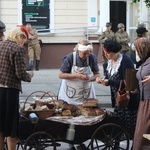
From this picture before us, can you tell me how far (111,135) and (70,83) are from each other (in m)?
1.03

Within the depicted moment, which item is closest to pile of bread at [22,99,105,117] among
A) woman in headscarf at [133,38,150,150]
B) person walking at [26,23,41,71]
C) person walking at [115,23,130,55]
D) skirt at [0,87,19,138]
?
skirt at [0,87,19,138]

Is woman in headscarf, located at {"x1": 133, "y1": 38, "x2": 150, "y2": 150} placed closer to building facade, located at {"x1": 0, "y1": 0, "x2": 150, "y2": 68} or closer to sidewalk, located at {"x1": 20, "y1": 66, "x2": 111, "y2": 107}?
sidewalk, located at {"x1": 20, "y1": 66, "x2": 111, "y2": 107}

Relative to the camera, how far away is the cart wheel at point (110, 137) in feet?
22.0

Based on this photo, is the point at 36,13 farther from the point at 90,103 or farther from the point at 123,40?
the point at 90,103

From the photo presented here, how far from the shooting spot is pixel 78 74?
717cm

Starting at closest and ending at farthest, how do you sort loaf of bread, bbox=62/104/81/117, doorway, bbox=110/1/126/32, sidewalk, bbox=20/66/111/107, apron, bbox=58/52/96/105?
1. loaf of bread, bbox=62/104/81/117
2. apron, bbox=58/52/96/105
3. sidewalk, bbox=20/66/111/107
4. doorway, bbox=110/1/126/32

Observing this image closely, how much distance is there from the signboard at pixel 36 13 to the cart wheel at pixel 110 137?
1301cm

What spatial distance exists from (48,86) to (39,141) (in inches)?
314

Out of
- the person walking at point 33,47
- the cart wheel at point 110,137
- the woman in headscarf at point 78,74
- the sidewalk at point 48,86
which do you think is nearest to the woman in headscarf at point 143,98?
the cart wheel at point 110,137

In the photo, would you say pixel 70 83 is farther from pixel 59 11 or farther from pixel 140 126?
pixel 59 11

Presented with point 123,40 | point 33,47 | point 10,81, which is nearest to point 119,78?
point 10,81

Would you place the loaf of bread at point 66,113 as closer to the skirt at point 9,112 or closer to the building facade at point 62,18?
the skirt at point 9,112

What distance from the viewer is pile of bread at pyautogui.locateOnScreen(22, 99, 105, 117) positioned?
22.4 ft

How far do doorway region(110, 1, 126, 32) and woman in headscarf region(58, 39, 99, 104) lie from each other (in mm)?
13374
